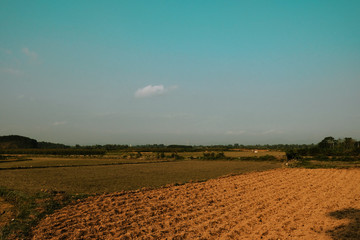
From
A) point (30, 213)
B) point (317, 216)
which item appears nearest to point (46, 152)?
point (30, 213)

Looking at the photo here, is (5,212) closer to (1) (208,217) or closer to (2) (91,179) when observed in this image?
(1) (208,217)

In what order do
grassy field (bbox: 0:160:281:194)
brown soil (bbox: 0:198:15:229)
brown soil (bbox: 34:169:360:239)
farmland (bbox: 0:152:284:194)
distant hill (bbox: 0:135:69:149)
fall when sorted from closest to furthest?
brown soil (bbox: 34:169:360:239) → brown soil (bbox: 0:198:15:229) → grassy field (bbox: 0:160:281:194) → farmland (bbox: 0:152:284:194) → distant hill (bbox: 0:135:69:149)

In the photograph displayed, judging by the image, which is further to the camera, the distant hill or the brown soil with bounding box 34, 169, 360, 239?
the distant hill

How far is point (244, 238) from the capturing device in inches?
288

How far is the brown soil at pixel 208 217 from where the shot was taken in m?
7.60

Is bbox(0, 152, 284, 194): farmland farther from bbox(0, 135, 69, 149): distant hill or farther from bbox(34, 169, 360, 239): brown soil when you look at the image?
bbox(0, 135, 69, 149): distant hill

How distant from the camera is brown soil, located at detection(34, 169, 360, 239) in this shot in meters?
7.60

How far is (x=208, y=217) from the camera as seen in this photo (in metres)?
9.38

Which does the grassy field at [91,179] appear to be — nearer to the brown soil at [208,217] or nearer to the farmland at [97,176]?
the farmland at [97,176]

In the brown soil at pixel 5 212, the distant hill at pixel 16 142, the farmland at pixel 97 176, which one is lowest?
the farmland at pixel 97 176

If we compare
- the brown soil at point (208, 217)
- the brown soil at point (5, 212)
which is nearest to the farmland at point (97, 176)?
the brown soil at point (5, 212)

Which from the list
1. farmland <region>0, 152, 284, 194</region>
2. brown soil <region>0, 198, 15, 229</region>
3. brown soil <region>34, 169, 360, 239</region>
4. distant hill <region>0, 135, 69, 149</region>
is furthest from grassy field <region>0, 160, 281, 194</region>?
distant hill <region>0, 135, 69, 149</region>

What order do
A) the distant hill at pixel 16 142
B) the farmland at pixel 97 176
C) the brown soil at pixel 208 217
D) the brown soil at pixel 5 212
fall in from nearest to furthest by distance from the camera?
the brown soil at pixel 208 217 → the brown soil at pixel 5 212 → the farmland at pixel 97 176 → the distant hill at pixel 16 142

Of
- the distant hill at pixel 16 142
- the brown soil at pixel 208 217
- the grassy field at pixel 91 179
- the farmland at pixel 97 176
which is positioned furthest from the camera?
the distant hill at pixel 16 142
